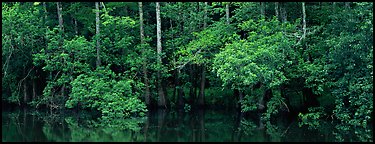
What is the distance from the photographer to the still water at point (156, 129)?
16484mm

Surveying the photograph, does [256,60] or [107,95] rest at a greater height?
[256,60]

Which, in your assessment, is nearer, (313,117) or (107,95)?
(313,117)

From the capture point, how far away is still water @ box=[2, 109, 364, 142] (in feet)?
54.1

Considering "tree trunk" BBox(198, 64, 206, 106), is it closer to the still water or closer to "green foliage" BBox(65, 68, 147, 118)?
the still water

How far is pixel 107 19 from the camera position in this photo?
27281 millimetres

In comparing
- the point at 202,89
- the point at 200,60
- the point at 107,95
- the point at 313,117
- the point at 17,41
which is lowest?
the point at 313,117

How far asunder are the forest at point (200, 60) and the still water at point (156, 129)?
94 cm

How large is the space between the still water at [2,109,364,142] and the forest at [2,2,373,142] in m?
0.94

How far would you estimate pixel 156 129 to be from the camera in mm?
19250

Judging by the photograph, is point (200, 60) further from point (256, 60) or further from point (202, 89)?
point (256, 60)

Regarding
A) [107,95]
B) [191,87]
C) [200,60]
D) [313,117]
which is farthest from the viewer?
[191,87]

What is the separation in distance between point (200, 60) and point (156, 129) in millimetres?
7570

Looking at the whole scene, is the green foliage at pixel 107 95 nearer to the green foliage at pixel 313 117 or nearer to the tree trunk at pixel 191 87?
the tree trunk at pixel 191 87

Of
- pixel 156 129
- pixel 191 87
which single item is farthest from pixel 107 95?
pixel 191 87
